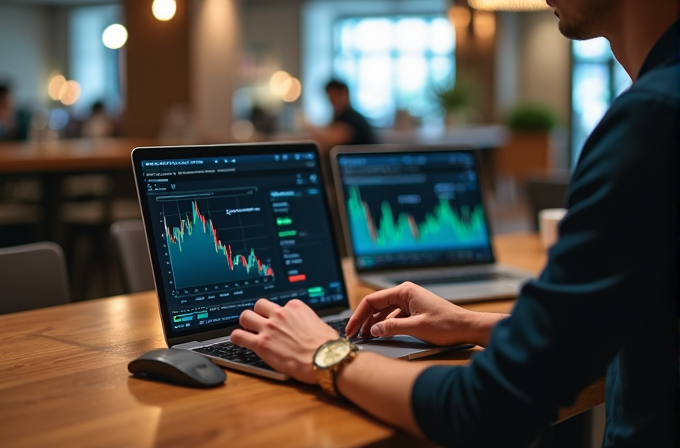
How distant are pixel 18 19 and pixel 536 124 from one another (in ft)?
34.0

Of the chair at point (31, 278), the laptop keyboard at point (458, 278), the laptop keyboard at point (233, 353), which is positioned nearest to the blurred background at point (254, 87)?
the laptop keyboard at point (458, 278)

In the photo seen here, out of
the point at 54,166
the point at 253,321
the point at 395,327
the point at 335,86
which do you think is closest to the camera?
the point at 253,321

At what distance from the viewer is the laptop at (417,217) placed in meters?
2.16

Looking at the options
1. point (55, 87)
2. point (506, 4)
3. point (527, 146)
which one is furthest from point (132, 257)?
point (55, 87)

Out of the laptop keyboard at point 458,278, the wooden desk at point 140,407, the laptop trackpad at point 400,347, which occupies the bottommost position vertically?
the laptop keyboard at point 458,278

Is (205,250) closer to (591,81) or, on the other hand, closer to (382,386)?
(382,386)

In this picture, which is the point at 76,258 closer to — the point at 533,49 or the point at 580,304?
the point at 580,304

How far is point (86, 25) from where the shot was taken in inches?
669

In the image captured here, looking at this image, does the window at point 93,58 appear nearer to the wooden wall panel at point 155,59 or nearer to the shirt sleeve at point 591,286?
the wooden wall panel at point 155,59

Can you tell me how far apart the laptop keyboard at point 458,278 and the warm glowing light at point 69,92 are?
13907 millimetres

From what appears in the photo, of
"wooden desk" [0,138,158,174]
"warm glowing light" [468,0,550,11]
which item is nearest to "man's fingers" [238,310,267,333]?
"warm glowing light" [468,0,550,11]

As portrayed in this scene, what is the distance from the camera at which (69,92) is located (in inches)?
601

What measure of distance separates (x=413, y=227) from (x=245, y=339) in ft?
3.50

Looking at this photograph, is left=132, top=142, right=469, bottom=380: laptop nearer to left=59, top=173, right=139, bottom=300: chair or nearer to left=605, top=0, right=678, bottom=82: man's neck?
left=605, top=0, right=678, bottom=82: man's neck
